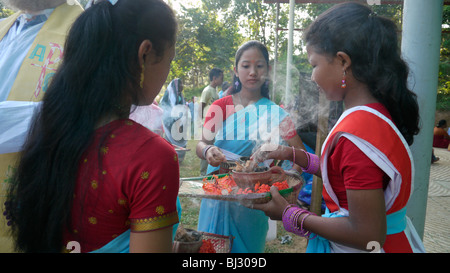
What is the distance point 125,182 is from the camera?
42.7 inches

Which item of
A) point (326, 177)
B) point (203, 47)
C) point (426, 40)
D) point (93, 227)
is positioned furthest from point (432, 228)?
point (203, 47)

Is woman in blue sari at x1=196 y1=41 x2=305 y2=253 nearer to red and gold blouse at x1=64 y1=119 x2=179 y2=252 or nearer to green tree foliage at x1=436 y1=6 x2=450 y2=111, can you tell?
red and gold blouse at x1=64 y1=119 x2=179 y2=252

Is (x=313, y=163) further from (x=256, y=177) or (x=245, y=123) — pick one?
(x=245, y=123)

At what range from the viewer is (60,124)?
1.12m

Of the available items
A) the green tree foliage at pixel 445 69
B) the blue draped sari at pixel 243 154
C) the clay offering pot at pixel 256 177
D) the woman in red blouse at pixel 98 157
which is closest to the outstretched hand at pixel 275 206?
the clay offering pot at pixel 256 177

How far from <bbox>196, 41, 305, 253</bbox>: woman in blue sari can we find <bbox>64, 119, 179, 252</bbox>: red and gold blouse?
1704 mm

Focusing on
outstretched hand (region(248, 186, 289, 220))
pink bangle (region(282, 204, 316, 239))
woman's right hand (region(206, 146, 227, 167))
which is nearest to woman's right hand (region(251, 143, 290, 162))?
woman's right hand (region(206, 146, 227, 167))

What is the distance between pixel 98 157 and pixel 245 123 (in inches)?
89.6

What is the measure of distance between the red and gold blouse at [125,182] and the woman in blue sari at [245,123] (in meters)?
1.70

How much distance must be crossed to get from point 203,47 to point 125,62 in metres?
10.6

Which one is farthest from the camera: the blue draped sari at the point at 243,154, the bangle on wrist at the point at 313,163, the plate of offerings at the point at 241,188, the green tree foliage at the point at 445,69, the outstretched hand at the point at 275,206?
the green tree foliage at the point at 445,69

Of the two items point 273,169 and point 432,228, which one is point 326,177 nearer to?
point 273,169

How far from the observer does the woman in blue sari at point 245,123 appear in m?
2.90

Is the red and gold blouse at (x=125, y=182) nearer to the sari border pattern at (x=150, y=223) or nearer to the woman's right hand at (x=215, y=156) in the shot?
the sari border pattern at (x=150, y=223)
